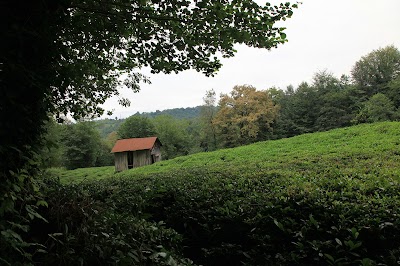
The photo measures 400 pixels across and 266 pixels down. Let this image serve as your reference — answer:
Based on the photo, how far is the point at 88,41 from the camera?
661 cm

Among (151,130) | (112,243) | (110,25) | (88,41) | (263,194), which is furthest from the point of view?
(151,130)

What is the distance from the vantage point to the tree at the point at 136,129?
61.3m

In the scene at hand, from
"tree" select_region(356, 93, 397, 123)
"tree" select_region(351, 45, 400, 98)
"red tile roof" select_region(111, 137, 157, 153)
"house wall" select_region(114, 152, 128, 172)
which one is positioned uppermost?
"tree" select_region(351, 45, 400, 98)

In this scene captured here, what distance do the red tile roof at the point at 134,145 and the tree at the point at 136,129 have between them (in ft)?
76.4

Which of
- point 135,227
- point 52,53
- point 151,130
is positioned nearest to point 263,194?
point 135,227

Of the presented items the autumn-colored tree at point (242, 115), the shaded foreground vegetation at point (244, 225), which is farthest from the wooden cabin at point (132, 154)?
the shaded foreground vegetation at point (244, 225)

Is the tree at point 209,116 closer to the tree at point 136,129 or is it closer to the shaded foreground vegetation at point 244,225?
the tree at point 136,129

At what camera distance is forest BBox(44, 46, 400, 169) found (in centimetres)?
4378

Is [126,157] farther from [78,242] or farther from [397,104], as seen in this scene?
[397,104]

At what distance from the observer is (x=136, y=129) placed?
203 feet

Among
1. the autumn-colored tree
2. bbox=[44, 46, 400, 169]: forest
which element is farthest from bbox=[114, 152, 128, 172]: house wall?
the autumn-colored tree

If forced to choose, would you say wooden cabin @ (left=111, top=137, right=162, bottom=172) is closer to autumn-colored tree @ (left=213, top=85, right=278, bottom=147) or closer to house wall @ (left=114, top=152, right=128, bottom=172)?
house wall @ (left=114, top=152, right=128, bottom=172)

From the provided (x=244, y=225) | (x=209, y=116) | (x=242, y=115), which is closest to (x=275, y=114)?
(x=242, y=115)

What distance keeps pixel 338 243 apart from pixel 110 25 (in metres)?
6.06
